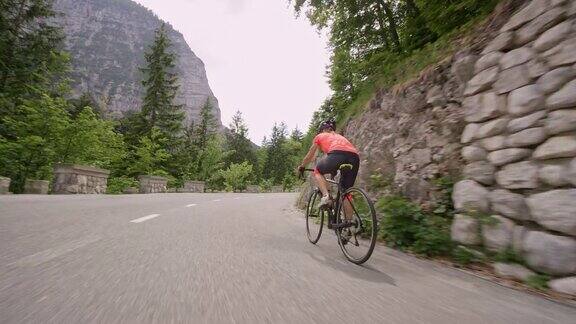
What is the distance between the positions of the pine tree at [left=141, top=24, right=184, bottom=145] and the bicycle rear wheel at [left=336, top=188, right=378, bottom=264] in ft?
117

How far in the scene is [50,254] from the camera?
322cm

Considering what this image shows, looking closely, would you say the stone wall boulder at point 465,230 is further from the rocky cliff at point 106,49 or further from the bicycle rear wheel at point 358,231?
the rocky cliff at point 106,49

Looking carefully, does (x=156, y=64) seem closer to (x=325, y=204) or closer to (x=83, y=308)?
(x=325, y=204)

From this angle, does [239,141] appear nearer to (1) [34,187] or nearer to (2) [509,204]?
(1) [34,187]

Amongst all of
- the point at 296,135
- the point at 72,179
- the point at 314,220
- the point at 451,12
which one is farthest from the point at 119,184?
A: the point at 296,135

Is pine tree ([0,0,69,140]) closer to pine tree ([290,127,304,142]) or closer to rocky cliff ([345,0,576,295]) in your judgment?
rocky cliff ([345,0,576,295])

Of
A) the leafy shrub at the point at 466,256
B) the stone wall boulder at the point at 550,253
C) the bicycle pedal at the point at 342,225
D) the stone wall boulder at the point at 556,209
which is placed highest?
the stone wall boulder at the point at 556,209

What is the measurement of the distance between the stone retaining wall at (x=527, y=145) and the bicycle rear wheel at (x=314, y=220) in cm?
195

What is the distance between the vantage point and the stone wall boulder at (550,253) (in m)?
3.30

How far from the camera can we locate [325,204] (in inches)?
210

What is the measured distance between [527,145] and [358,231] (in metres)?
2.22

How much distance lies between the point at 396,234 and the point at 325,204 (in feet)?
3.85

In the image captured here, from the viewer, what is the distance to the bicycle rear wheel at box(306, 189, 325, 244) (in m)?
5.57

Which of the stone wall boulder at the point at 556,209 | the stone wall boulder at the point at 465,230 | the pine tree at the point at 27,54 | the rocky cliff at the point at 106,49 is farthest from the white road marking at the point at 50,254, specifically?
the rocky cliff at the point at 106,49
